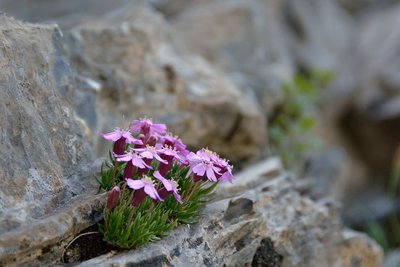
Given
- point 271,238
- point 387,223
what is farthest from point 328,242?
point 387,223

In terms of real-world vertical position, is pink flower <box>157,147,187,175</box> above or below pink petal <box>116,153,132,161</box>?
below

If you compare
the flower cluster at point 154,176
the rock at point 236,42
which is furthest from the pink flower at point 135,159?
the rock at point 236,42

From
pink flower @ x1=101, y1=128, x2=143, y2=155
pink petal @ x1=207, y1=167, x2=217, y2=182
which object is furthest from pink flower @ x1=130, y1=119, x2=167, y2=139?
pink petal @ x1=207, y1=167, x2=217, y2=182

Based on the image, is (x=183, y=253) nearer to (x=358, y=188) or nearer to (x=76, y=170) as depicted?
(x=76, y=170)

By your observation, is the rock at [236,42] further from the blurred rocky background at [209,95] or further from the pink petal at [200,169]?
the pink petal at [200,169]

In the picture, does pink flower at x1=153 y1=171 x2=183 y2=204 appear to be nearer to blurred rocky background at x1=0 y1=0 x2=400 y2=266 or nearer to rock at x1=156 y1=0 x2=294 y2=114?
blurred rocky background at x1=0 y1=0 x2=400 y2=266

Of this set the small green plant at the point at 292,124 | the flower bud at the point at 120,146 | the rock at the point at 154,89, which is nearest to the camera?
the flower bud at the point at 120,146

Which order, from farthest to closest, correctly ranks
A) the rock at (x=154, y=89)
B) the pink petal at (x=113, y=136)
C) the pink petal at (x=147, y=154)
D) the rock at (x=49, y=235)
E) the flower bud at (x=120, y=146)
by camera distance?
the rock at (x=154, y=89) → the flower bud at (x=120, y=146) → the pink petal at (x=113, y=136) → the pink petal at (x=147, y=154) → the rock at (x=49, y=235)
